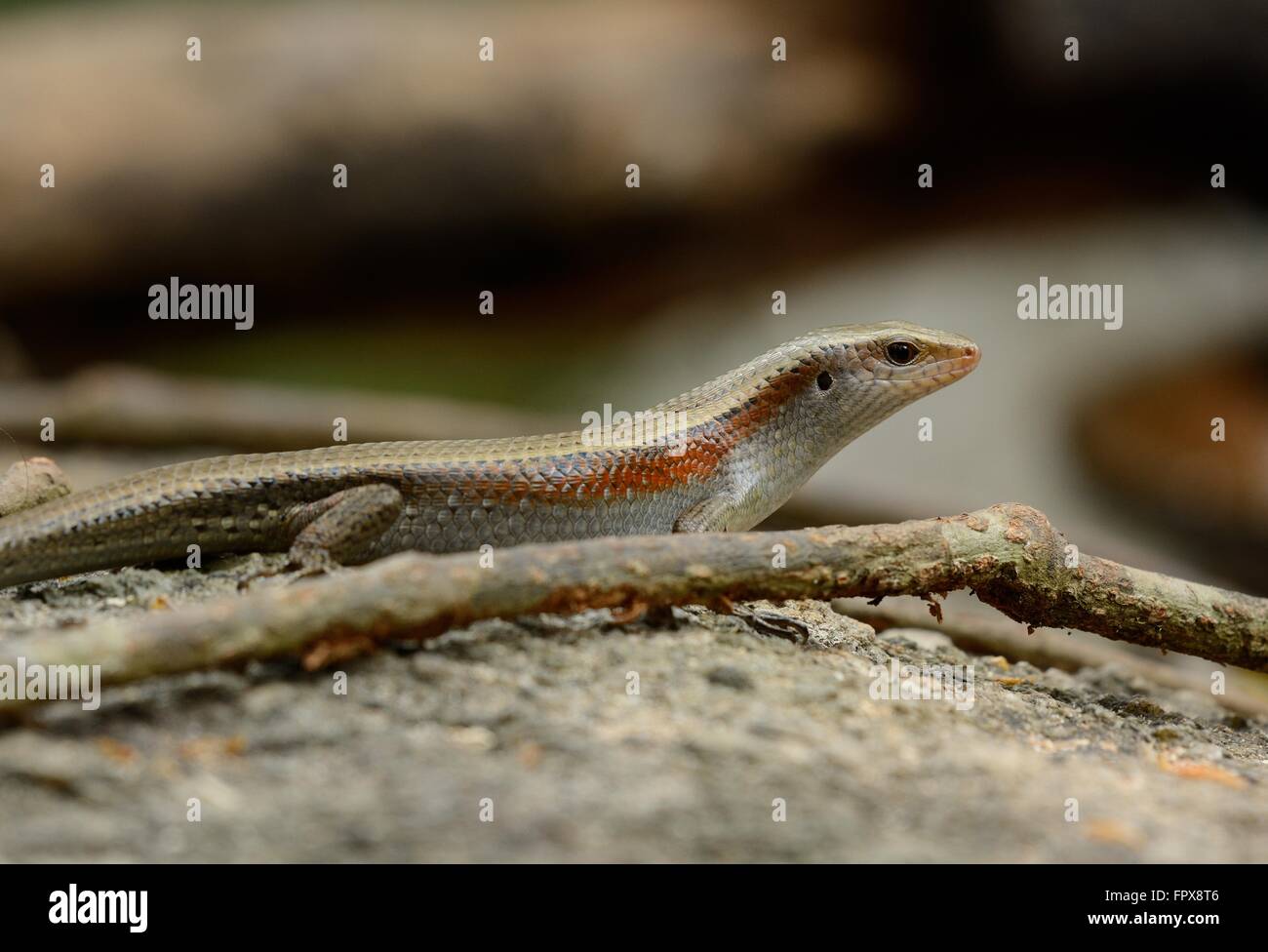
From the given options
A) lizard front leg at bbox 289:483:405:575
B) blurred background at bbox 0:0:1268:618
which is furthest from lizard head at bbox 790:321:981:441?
blurred background at bbox 0:0:1268:618

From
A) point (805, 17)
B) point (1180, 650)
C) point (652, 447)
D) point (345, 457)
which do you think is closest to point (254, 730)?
point (345, 457)

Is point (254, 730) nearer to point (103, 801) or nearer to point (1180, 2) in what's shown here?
point (103, 801)

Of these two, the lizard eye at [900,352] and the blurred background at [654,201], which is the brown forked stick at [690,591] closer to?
the lizard eye at [900,352]

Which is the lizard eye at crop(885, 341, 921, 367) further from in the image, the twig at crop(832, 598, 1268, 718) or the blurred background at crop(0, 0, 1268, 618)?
the blurred background at crop(0, 0, 1268, 618)

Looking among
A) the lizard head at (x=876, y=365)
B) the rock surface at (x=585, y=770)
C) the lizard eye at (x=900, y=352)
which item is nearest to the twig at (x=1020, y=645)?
the lizard head at (x=876, y=365)

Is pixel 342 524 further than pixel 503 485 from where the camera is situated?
No

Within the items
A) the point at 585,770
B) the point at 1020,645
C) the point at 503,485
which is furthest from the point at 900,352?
the point at 585,770

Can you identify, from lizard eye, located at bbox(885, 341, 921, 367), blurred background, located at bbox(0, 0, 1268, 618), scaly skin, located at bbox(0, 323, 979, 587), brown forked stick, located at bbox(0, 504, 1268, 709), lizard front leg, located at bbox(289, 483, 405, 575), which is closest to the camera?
brown forked stick, located at bbox(0, 504, 1268, 709)

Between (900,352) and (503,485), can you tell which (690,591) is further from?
(900,352)
